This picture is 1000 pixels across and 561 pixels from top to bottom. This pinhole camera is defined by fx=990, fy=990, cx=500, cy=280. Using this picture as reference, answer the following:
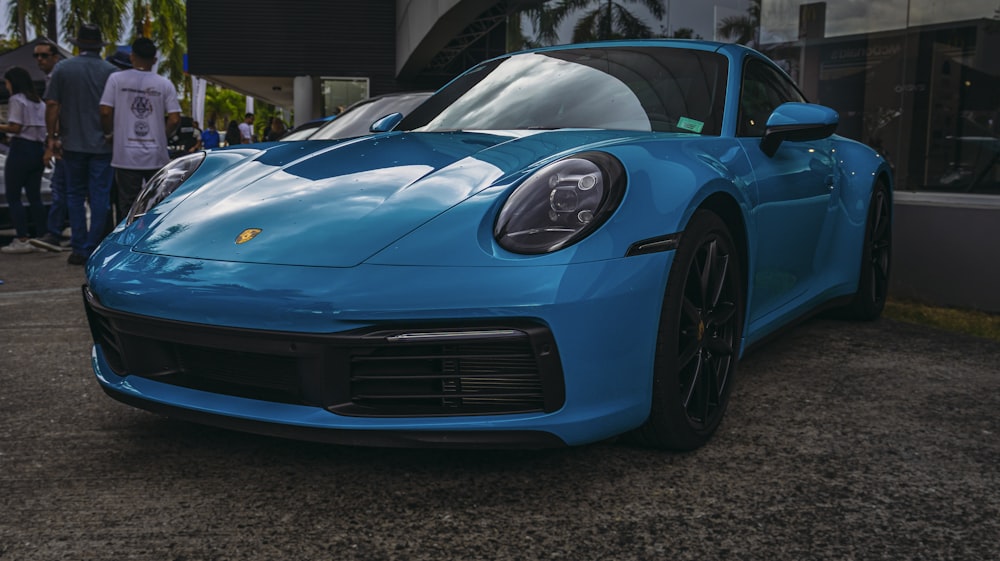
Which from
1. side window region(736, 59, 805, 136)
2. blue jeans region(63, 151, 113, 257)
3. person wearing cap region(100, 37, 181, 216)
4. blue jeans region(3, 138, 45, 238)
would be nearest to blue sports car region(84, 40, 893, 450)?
side window region(736, 59, 805, 136)

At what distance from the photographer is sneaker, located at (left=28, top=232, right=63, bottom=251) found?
8031 mm

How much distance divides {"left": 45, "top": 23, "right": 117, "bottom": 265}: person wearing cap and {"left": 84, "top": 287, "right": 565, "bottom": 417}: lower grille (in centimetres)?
555

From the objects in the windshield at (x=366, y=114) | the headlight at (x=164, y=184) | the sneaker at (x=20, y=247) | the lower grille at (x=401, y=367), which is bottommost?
the sneaker at (x=20, y=247)

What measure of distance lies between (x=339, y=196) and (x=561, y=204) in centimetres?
61

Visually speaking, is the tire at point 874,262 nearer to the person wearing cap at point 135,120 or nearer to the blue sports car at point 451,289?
the blue sports car at point 451,289

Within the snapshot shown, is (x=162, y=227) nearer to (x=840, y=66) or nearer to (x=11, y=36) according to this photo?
(x=840, y=66)

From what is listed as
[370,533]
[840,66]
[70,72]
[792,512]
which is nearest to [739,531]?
[792,512]

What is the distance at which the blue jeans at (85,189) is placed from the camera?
7367 mm

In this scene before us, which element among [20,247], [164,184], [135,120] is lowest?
[20,247]

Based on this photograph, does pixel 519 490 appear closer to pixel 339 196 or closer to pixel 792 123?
pixel 339 196

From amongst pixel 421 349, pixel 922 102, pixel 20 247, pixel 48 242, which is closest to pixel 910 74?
pixel 922 102

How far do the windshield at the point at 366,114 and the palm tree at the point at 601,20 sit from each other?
3003 millimetres

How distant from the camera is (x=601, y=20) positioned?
9.81m

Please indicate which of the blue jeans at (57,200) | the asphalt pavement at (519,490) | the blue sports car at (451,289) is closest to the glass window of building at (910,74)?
the asphalt pavement at (519,490)
